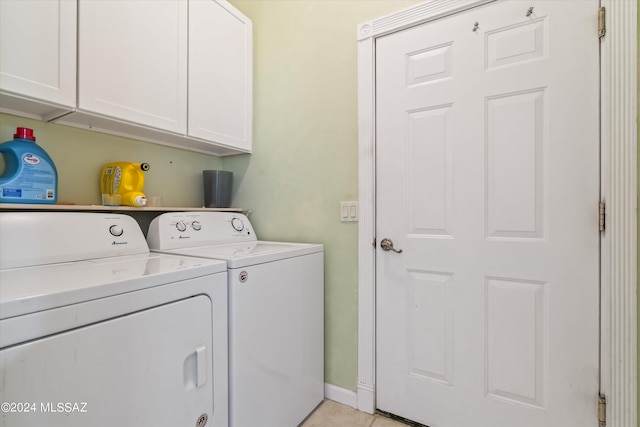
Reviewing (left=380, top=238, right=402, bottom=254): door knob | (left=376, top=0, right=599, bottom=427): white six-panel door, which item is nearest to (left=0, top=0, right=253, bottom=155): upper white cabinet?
(left=376, top=0, right=599, bottom=427): white six-panel door

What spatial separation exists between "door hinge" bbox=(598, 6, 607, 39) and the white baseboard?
1.99 meters

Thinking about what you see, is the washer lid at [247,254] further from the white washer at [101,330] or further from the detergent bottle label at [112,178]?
the detergent bottle label at [112,178]

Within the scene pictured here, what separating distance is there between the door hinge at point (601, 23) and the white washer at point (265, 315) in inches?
60.0

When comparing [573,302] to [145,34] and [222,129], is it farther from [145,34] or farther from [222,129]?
[145,34]

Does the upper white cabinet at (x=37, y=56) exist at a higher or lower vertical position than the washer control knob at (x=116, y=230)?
higher

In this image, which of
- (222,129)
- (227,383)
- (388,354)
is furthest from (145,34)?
(388,354)

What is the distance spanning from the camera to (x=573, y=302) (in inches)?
48.9

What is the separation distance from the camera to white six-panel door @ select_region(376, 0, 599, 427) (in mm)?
1234

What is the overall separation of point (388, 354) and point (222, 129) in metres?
1.61

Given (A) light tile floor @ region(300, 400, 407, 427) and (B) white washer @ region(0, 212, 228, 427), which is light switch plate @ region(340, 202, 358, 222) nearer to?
(B) white washer @ region(0, 212, 228, 427)

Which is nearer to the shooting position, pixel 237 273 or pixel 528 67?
pixel 237 273

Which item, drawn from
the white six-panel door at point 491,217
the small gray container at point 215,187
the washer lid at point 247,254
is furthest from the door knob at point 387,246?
the small gray container at point 215,187

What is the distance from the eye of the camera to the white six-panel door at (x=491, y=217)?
1234mm

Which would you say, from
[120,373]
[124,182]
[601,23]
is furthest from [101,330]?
[601,23]
